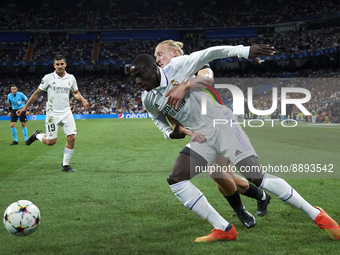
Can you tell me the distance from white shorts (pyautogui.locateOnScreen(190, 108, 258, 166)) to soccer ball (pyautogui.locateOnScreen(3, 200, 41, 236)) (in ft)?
6.20

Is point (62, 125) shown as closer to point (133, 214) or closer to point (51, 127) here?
point (51, 127)

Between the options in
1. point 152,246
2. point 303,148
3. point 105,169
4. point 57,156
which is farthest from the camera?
point 303,148

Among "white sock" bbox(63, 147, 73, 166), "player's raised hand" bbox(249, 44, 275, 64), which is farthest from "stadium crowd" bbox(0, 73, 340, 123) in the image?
"player's raised hand" bbox(249, 44, 275, 64)

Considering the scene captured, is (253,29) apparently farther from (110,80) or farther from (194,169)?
(194,169)

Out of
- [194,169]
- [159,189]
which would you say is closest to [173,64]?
[194,169]

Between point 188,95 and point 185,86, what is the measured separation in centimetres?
19

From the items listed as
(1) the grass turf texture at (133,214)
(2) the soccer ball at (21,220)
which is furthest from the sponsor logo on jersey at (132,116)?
(2) the soccer ball at (21,220)

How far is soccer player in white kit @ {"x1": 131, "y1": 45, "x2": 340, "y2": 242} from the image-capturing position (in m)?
3.26

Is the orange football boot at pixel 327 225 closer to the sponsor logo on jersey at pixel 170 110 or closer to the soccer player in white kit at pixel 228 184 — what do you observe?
the soccer player in white kit at pixel 228 184

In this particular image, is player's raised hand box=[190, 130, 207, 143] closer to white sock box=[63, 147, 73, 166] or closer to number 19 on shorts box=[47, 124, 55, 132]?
white sock box=[63, 147, 73, 166]

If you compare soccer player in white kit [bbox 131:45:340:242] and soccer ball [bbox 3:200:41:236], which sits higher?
soccer player in white kit [bbox 131:45:340:242]

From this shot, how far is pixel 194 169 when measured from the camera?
339 centimetres

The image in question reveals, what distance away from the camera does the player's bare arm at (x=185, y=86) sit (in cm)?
312

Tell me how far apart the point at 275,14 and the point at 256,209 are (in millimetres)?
55032
